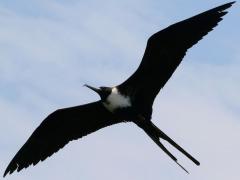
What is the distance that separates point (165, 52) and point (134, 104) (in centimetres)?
88

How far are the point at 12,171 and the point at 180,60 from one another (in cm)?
322

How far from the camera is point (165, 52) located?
1141cm

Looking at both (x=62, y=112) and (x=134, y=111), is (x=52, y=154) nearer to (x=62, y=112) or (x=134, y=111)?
(x=62, y=112)

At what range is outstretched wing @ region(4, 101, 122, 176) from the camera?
12.5 meters

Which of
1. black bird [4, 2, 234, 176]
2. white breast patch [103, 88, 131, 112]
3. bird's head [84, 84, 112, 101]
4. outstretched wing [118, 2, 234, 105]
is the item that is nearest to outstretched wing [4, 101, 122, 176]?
black bird [4, 2, 234, 176]

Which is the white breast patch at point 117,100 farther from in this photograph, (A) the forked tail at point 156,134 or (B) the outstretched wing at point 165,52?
(A) the forked tail at point 156,134

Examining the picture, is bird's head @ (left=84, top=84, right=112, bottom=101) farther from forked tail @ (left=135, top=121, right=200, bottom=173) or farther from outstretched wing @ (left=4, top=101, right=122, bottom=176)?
outstretched wing @ (left=4, top=101, right=122, bottom=176)

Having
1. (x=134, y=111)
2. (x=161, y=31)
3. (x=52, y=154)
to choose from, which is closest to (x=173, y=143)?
(x=134, y=111)

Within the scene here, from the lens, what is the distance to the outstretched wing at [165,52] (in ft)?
36.2

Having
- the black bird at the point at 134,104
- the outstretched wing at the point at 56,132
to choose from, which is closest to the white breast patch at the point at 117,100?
the black bird at the point at 134,104

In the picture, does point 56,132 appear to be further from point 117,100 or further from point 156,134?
point 156,134

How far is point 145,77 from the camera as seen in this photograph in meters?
11.7

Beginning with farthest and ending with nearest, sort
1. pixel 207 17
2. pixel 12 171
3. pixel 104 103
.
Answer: pixel 12 171 < pixel 104 103 < pixel 207 17

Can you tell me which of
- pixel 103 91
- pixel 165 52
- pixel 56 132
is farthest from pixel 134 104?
pixel 56 132
